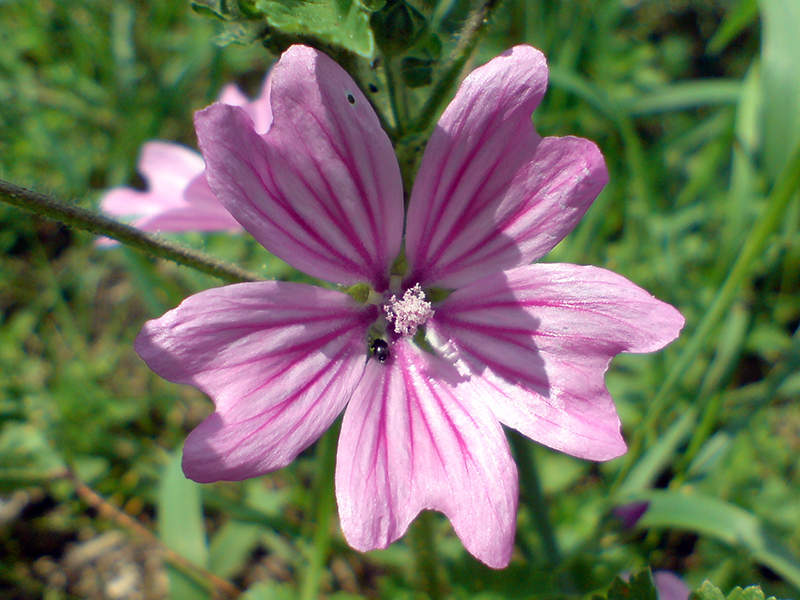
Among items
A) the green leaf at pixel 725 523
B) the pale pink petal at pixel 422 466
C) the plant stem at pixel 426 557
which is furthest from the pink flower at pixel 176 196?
the green leaf at pixel 725 523

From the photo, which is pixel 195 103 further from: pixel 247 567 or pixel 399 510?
pixel 399 510

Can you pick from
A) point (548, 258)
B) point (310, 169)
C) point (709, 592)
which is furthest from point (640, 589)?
point (548, 258)

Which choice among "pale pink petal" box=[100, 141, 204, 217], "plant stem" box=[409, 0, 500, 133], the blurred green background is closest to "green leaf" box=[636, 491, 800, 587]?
the blurred green background

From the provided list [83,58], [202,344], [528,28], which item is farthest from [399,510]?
[83,58]

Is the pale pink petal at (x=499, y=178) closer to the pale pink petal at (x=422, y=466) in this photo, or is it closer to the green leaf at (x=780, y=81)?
the pale pink petal at (x=422, y=466)

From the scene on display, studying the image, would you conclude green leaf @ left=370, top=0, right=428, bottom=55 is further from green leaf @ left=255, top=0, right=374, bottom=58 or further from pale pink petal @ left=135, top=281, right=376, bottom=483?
pale pink petal @ left=135, top=281, right=376, bottom=483

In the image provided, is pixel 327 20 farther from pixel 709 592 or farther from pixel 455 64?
pixel 709 592
